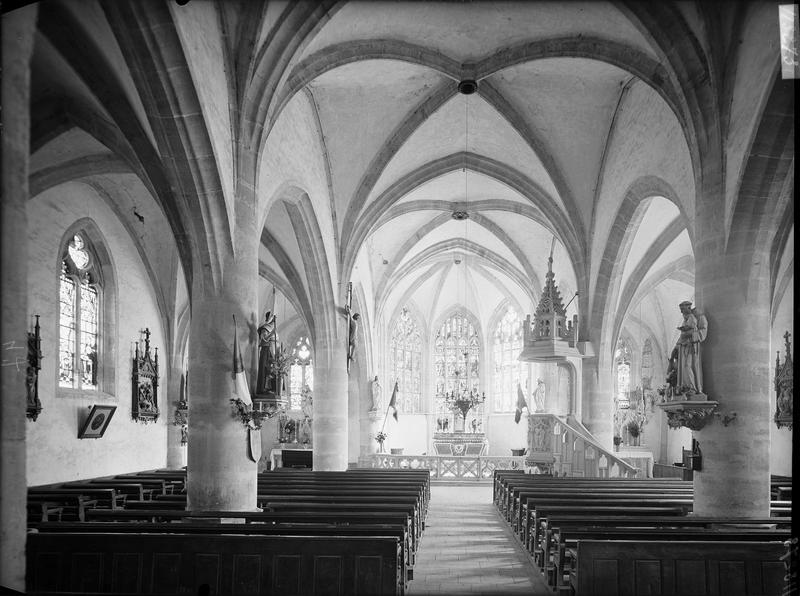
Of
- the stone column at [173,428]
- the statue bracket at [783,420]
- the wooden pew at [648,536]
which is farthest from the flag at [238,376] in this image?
the statue bracket at [783,420]

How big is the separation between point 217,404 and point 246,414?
1.49 feet

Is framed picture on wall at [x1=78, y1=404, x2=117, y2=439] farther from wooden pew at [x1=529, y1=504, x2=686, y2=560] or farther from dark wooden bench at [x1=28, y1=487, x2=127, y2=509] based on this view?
wooden pew at [x1=529, y1=504, x2=686, y2=560]

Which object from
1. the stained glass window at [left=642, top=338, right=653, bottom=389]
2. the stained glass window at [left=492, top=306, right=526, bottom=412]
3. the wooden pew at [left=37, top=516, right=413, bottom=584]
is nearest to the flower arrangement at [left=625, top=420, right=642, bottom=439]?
the stained glass window at [left=642, top=338, right=653, bottom=389]

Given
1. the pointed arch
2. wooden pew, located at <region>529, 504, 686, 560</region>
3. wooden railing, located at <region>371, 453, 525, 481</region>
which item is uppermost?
the pointed arch

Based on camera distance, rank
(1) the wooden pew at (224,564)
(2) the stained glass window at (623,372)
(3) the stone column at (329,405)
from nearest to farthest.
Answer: (1) the wooden pew at (224,564), (3) the stone column at (329,405), (2) the stained glass window at (623,372)

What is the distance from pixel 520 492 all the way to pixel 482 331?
23639 millimetres

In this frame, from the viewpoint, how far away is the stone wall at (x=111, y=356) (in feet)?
50.7

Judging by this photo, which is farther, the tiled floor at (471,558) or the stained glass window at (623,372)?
the stained glass window at (623,372)

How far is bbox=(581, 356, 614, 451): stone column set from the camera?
792 inches

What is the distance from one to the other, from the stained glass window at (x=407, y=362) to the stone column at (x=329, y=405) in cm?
1413

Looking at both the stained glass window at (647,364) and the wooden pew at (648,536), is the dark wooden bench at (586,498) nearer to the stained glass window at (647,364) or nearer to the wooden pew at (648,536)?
the wooden pew at (648,536)

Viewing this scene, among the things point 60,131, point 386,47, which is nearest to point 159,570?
point 60,131

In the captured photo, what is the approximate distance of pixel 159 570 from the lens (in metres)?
6.24

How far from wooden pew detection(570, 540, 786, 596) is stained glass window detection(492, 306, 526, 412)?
1093 inches
